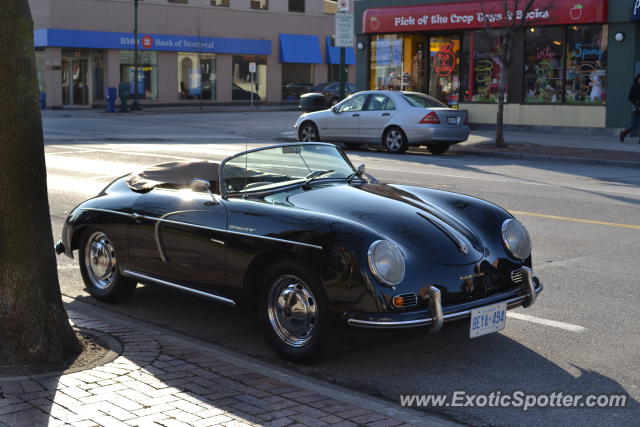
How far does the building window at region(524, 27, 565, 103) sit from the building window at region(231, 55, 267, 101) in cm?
2585

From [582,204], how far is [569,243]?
2.99 metres

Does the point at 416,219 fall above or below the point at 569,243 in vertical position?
above

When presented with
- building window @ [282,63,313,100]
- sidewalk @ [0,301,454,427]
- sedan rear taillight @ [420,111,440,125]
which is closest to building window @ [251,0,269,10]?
building window @ [282,63,313,100]

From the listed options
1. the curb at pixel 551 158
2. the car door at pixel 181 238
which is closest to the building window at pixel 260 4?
the curb at pixel 551 158

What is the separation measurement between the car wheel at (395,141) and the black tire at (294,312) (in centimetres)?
1504

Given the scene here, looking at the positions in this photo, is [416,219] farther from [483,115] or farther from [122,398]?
[483,115]

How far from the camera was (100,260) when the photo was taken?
7.03 m

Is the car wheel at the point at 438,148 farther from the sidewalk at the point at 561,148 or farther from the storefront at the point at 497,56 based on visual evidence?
the storefront at the point at 497,56

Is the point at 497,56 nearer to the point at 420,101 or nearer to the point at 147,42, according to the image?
the point at 420,101

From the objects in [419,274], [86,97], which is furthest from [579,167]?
[86,97]

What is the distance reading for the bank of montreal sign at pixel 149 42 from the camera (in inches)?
1706

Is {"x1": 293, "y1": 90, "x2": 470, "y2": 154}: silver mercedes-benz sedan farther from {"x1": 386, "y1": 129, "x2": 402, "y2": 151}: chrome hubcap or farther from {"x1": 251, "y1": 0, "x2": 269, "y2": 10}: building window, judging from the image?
{"x1": 251, "y1": 0, "x2": 269, "y2": 10}: building window

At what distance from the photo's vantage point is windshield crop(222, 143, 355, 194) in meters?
6.26

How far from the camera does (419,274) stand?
5.18 metres
